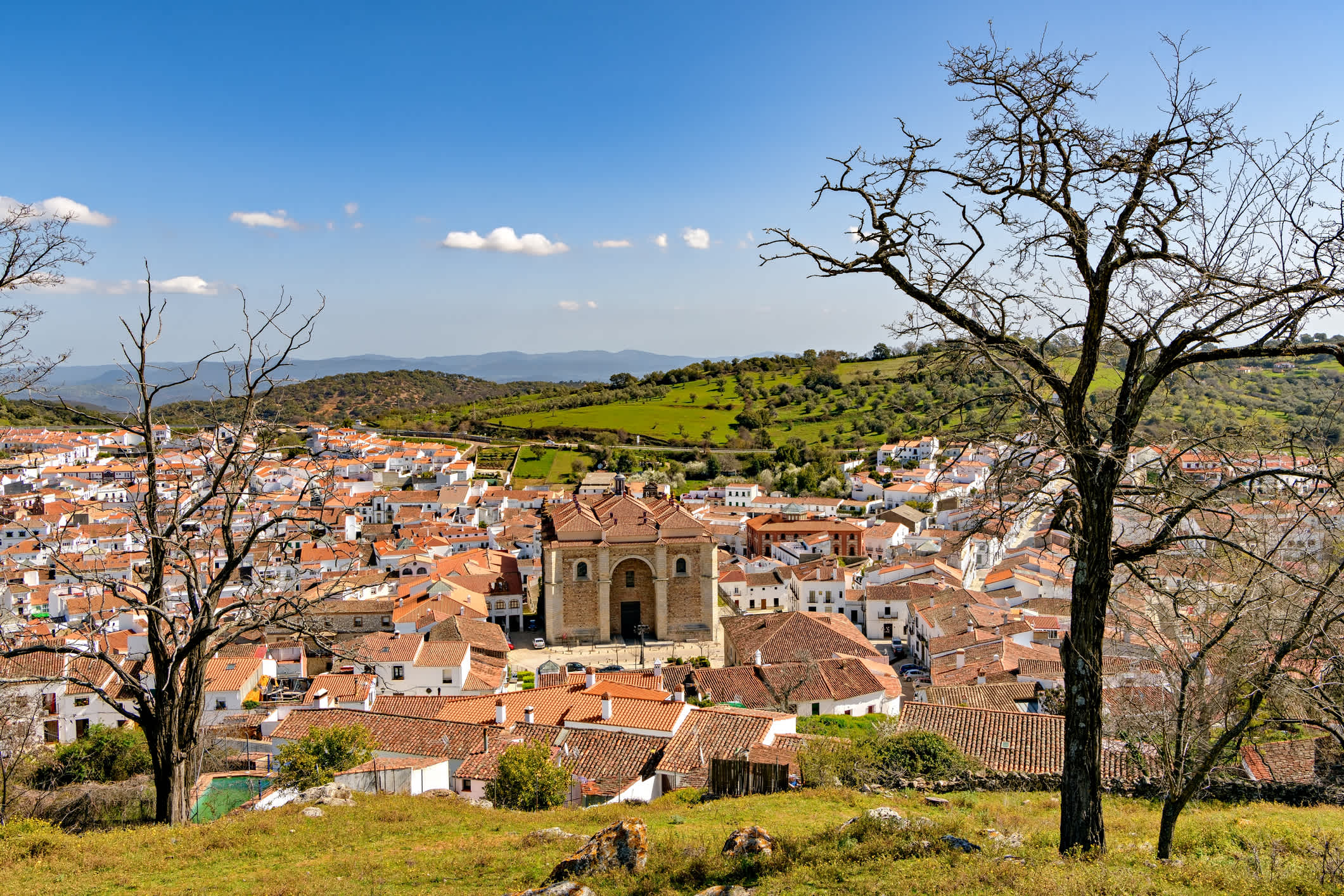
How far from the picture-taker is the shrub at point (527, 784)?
12242 millimetres

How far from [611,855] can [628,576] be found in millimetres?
30054

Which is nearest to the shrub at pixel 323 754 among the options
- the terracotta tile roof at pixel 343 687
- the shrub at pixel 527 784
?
the shrub at pixel 527 784

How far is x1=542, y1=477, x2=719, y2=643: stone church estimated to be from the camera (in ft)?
116

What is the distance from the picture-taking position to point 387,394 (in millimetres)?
160625

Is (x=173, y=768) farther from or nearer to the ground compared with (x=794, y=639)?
farther from the ground

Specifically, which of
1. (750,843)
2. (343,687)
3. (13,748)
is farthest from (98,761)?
(750,843)

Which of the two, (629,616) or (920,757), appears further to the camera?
(629,616)

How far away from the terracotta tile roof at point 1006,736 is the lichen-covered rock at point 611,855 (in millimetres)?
8742

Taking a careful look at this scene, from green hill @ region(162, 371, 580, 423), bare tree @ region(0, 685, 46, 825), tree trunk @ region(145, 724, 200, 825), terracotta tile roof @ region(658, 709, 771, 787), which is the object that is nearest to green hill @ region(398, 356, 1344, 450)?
green hill @ region(162, 371, 580, 423)

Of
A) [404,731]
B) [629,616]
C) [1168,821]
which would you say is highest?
[1168,821]

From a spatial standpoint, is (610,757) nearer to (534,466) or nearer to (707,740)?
(707,740)

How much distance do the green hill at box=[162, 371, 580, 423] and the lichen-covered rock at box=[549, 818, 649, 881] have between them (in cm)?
12560

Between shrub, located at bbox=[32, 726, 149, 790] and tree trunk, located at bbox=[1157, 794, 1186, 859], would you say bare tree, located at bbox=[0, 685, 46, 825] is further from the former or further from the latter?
tree trunk, located at bbox=[1157, 794, 1186, 859]

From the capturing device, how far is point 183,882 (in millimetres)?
6773
